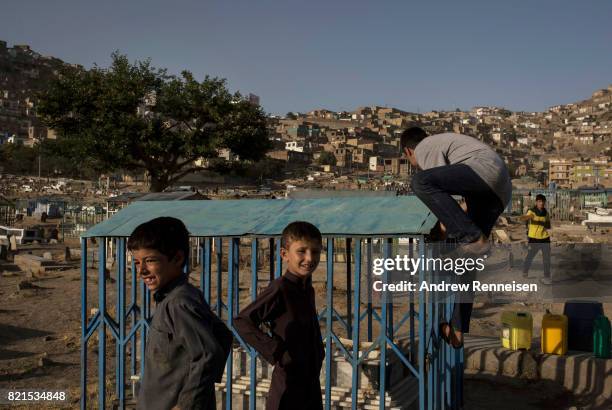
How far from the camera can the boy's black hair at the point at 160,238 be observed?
2.69 metres

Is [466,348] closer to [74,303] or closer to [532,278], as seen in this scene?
[532,278]

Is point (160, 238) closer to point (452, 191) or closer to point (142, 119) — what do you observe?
point (452, 191)

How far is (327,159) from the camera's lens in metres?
115

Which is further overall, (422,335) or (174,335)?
(422,335)

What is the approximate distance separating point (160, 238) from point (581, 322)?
6.94m

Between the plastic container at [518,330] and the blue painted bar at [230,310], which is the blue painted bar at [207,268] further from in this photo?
the plastic container at [518,330]

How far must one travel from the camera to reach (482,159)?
3516 millimetres

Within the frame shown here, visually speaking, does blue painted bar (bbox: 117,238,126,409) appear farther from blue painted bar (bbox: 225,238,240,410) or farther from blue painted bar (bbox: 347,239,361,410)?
blue painted bar (bbox: 347,239,361,410)

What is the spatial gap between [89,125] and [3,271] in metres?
7.57

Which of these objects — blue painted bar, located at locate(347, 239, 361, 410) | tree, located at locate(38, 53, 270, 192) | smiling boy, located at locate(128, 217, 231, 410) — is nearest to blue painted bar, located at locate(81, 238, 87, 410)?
blue painted bar, located at locate(347, 239, 361, 410)

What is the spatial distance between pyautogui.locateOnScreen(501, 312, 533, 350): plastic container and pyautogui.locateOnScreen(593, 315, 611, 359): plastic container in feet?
2.64

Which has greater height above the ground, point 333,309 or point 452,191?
point 452,191

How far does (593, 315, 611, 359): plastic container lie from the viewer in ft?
24.2

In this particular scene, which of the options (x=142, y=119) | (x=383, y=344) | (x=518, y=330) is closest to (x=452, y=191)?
(x=383, y=344)
